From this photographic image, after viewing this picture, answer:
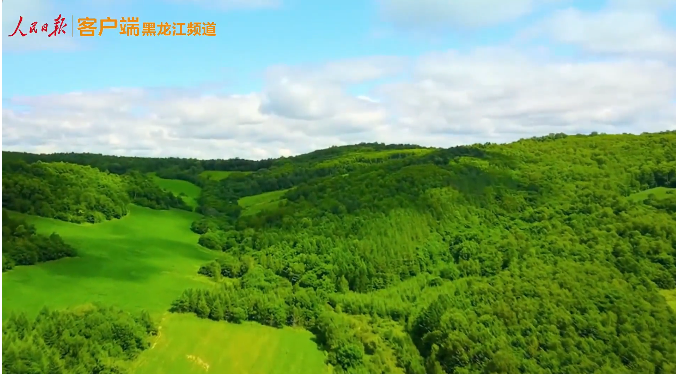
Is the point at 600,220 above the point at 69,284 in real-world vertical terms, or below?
above

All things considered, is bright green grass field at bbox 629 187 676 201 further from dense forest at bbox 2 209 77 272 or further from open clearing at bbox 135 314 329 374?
dense forest at bbox 2 209 77 272

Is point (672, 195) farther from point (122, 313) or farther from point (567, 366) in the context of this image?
point (122, 313)

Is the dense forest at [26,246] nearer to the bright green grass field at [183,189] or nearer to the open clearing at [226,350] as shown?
the open clearing at [226,350]

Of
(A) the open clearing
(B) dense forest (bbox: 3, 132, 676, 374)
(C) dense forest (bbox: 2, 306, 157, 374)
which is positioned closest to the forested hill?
(B) dense forest (bbox: 3, 132, 676, 374)

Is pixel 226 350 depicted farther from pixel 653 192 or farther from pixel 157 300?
pixel 653 192

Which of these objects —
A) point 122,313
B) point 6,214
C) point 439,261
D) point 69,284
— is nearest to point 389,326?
point 439,261

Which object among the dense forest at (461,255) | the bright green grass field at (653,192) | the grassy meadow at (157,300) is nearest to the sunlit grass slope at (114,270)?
the grassy meadow at (157,300)
